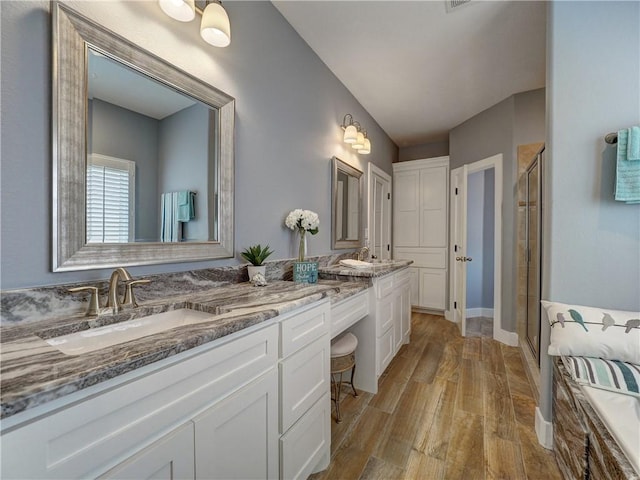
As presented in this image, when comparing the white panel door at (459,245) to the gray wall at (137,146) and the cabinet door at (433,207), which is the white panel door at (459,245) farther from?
the gray wall at (137,146)

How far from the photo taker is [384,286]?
7.30ft

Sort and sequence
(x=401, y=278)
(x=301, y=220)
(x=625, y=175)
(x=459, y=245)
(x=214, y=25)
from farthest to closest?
(x=459, y=245), (x=401, y=278), (x=301, y=220), (x=625, y=175), (x=214, y=25)

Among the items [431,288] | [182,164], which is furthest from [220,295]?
[431,288]

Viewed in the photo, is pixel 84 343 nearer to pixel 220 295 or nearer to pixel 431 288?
pixel 220 295

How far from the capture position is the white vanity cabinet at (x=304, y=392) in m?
1.09

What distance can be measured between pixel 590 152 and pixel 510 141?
5.84ft

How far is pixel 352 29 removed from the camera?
2.04 m

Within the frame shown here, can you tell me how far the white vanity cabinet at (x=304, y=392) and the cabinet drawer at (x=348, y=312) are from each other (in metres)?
0.20

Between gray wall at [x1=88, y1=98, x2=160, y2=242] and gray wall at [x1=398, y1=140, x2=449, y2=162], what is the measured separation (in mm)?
4308

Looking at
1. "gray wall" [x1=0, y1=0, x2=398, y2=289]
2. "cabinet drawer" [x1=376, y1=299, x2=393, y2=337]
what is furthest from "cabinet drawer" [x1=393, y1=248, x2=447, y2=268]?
"cabinet drawer" [x1=376, y1=299, x2=393, y2=337]

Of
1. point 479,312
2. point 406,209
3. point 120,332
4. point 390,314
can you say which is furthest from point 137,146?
point 479,312

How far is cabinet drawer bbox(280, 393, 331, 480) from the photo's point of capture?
3.60 ft

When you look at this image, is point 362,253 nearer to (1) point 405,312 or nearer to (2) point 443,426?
(1) point 405,312

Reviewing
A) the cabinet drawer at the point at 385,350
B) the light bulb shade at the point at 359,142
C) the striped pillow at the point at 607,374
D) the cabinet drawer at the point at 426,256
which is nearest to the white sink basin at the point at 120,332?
the cabinet drawer at the point at 385,350
